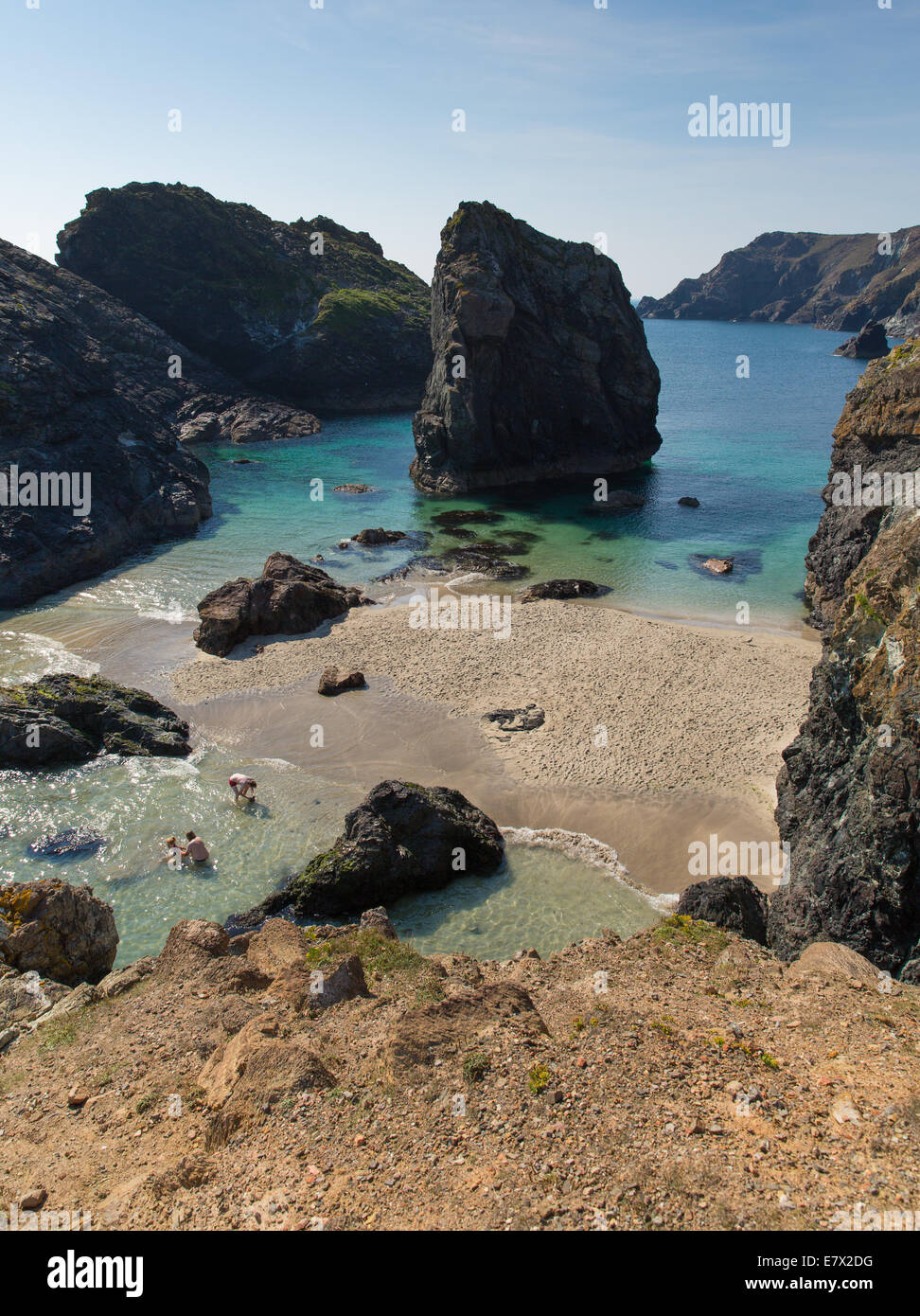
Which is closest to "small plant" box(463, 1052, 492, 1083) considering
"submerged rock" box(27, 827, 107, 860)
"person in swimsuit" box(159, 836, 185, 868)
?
"person in swimsuit" box(159, 836, 185, 868)

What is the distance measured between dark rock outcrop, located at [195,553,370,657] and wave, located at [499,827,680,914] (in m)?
17.7

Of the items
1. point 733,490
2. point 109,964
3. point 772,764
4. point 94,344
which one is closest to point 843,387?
point 733,490

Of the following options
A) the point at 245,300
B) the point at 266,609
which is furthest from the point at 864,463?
the point at 245,300

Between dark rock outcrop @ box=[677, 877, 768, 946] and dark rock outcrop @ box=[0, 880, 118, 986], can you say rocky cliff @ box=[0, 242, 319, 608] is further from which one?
dark rock outcrop @ box=[677, 877, 768, 946]

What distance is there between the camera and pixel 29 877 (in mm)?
19234

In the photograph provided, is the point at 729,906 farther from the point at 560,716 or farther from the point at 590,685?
the point at 590,685


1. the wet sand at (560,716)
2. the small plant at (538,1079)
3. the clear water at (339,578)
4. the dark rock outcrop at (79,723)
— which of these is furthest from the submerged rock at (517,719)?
the small plant at (538,1079)

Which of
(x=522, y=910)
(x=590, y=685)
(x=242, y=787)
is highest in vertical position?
(x=590, y=685)

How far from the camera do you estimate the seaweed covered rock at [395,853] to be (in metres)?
18.2

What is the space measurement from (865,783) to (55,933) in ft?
53.0

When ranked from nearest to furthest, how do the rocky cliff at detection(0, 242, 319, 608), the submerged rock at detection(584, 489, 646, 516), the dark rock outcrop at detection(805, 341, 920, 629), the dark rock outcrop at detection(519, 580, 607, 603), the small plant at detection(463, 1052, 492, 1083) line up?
the small plant at detection(463, 1052, 492, 1083) → the dark rock outcrop at detection(805, 341, 920, 629) → the dark rock outcrop at detection(519, 580, 607, 603) → the rocky cliff at detection(0, 242, 319, 608) → the submerged rock at detection(584, 489, 646, 516)

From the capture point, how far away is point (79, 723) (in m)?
25.3

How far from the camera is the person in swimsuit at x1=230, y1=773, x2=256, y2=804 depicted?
72.9 feet
